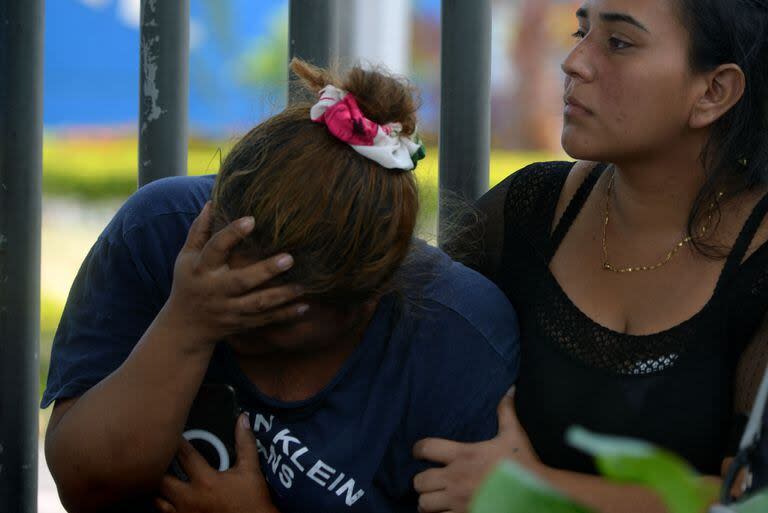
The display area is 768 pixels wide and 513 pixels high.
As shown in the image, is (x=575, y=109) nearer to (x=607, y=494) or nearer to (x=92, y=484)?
(x=607, y=494)

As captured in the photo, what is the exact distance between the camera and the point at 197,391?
1.74m

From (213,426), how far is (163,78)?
55 cm

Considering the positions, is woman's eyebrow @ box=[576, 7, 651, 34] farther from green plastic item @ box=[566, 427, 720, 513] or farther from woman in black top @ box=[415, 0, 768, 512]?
green plastic item @ box=[566, 427, 720, 513]

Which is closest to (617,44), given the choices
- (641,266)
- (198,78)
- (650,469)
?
(641,266)

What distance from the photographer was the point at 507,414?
1.81 metres

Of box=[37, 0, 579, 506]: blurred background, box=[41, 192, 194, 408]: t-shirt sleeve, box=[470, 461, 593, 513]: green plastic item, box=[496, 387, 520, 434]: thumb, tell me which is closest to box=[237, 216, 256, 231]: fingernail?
box=[41, 192, 194, 408]: t-shirt sleeve

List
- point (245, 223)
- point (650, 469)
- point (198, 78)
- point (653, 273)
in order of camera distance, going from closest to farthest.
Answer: point (650, 469) → point (245, 223) → point (653, 273) → point (198, 78)

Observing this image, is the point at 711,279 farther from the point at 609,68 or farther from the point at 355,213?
the point at 355,213

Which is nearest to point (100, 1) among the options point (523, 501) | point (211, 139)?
point (211, 139)

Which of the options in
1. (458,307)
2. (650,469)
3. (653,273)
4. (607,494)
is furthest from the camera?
(653,273)

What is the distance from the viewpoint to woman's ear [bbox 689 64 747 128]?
1879mm

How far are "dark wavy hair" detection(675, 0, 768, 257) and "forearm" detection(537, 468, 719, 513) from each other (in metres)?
0.41

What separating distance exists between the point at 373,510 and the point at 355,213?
17.6 inches

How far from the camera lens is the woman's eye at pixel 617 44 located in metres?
1.85
